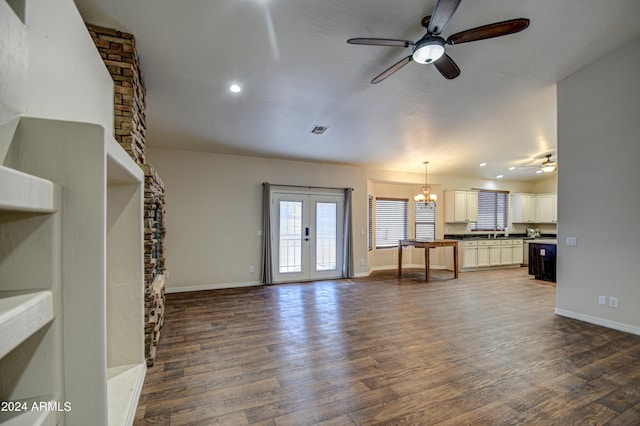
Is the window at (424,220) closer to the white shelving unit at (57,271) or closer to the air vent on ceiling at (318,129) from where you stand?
the air vent on ceiling at (318,129)

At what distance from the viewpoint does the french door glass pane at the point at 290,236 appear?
6.27 meters

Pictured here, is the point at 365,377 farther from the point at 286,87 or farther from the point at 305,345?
the point at 286,87

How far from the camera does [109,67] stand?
250 centimetres

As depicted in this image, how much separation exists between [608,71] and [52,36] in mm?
5532

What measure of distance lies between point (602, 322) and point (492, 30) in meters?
3.90

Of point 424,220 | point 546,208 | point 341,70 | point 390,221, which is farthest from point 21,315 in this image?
point 546,208

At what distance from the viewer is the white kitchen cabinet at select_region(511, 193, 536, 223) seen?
360 inches

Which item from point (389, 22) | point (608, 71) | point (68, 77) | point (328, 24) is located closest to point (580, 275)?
point (608, 71)

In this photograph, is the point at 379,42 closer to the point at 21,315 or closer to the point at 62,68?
the point at 62,68

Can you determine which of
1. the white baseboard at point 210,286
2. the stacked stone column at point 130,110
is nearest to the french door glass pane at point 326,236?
the white baseboard at point 210,286

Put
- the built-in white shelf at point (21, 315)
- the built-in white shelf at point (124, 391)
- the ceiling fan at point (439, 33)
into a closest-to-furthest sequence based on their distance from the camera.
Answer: the built-in white shelf at point (21, 315) < the built-in white shelf at point (124, 391) < the ceiling fan at point (439, 33)

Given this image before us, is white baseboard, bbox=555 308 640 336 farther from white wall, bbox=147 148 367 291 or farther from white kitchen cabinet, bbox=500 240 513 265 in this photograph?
white wall, bbox=147 148 367 291

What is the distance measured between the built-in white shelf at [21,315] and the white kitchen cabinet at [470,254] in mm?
8513

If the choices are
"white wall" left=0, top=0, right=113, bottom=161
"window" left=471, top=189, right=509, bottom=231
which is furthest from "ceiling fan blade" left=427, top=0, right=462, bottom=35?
"window" left=471, top=189, right=509, bottom=231
